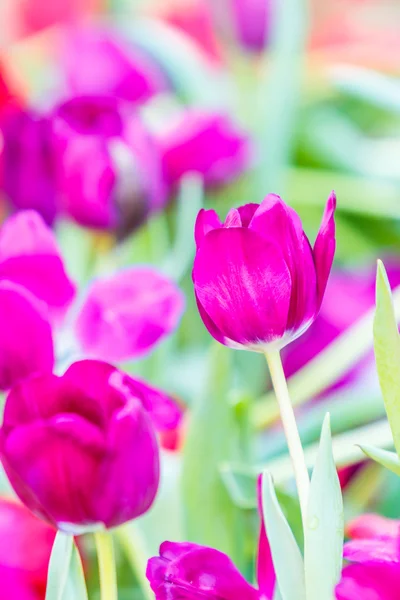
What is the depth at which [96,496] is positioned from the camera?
0.18 metres

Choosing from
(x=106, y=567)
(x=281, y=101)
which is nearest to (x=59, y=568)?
(x=106, y=567)

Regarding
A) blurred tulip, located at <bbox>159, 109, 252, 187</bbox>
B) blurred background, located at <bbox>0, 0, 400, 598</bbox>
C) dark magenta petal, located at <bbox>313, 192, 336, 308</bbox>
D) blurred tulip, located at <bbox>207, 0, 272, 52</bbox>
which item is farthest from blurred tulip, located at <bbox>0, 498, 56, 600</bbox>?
blurred tulip, located at <bbox>207, 0, 272, 52</bbox>

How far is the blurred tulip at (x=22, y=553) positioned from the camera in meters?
0.22

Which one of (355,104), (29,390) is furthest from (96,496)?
(355,104)

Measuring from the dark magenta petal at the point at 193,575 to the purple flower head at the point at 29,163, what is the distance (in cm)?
21

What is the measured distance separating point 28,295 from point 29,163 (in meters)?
0.14

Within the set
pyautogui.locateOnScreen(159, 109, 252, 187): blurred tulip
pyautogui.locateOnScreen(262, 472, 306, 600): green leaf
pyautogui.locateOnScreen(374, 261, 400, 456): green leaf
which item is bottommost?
pyautogui.locateOnScreen(159, 109, 252, 187): blurred tulip

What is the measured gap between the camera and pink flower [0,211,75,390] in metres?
0.21

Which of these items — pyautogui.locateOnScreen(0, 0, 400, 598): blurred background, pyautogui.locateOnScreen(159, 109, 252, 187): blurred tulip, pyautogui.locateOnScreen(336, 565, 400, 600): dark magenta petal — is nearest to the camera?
pyautogui.locateOnScreen(336, 565, 400, 600): dark magenta petal

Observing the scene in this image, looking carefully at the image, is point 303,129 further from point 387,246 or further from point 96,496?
point 96,496

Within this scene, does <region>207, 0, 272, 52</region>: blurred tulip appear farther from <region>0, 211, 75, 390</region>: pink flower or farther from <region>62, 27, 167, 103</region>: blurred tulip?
<region>0, 211, 75, 390</region>: pink flower

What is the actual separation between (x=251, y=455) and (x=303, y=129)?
0.31m

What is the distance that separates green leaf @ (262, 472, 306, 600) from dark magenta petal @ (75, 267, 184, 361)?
69 mm

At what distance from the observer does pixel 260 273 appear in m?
0.17
